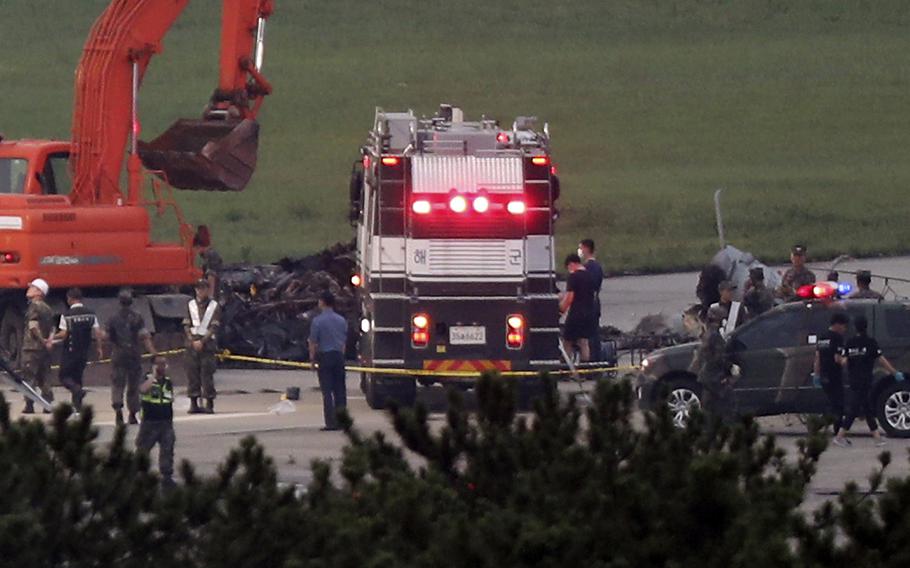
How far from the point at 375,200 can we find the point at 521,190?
1.67 metres

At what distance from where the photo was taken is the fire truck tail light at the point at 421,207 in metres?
22.6

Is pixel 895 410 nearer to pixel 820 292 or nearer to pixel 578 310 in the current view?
pixel 820 292

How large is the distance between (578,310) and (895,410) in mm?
4554

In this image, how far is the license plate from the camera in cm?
2258

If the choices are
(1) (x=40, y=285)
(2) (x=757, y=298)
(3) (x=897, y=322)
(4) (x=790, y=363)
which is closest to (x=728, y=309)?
(2) (x=757, y=298)

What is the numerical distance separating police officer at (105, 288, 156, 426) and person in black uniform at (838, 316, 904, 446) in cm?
736

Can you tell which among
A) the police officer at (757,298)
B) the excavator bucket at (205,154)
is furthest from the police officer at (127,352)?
the police officer at (757,298)

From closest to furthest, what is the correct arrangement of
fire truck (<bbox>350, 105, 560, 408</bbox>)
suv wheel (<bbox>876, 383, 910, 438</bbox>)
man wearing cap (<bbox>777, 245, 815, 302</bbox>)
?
suv wheel (<bbox>876, 383, 910, 438</bbox>) → fire truck (<bbox>350, 105, 560, 408</bbox>) → man wearing cap (<bbox>777, 245, 815, 302</bbox>)

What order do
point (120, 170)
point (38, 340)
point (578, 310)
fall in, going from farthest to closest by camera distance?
point (120, 170), point (578, 310), point (38, 340)

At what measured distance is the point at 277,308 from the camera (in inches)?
1073

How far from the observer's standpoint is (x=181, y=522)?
32.1 feet

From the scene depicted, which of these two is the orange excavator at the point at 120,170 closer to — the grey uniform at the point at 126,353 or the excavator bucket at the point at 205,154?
the excavator bucket at the point at 205,154

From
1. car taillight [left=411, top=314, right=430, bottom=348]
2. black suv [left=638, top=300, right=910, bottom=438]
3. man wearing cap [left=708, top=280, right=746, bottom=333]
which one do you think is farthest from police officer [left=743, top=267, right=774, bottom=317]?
car taillight [left=411, top=314, right=430, bottom=348]

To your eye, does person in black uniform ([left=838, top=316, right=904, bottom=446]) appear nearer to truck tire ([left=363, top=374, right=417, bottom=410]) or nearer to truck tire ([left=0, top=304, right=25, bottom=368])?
truck tire ([left=363, top=374, right=417, bottom=410])
